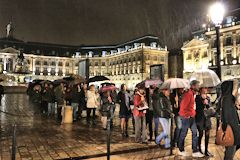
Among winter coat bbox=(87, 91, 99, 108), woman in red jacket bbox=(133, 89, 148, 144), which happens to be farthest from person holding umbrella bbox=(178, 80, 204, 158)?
winter coat bbox=(87, 91, 99, 108)

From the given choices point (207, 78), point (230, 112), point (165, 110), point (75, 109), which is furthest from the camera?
point (75, 109)

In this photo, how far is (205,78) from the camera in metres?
9.84

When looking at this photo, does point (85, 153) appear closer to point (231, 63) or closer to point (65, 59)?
point (231, 63)

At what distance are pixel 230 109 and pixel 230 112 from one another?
0.06 metres

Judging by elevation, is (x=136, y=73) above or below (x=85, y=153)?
above

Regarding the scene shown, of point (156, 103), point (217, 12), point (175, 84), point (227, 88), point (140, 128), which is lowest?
point (140, 128)

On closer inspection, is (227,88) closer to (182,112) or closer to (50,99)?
(182,112)

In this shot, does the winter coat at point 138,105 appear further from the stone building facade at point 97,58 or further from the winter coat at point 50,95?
the stone building facade at point 97,58

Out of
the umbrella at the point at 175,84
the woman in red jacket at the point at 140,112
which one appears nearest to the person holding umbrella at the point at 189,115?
the umbrella at the point at 175,84

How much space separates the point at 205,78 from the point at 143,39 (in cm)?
7513

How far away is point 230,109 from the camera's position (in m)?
5.43

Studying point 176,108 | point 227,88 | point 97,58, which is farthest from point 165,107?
point 97,58

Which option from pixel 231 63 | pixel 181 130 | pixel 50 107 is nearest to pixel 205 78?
pixel 181 130

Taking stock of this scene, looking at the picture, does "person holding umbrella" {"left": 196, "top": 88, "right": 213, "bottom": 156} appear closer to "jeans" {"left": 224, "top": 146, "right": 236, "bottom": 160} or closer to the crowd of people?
the crowd of people
